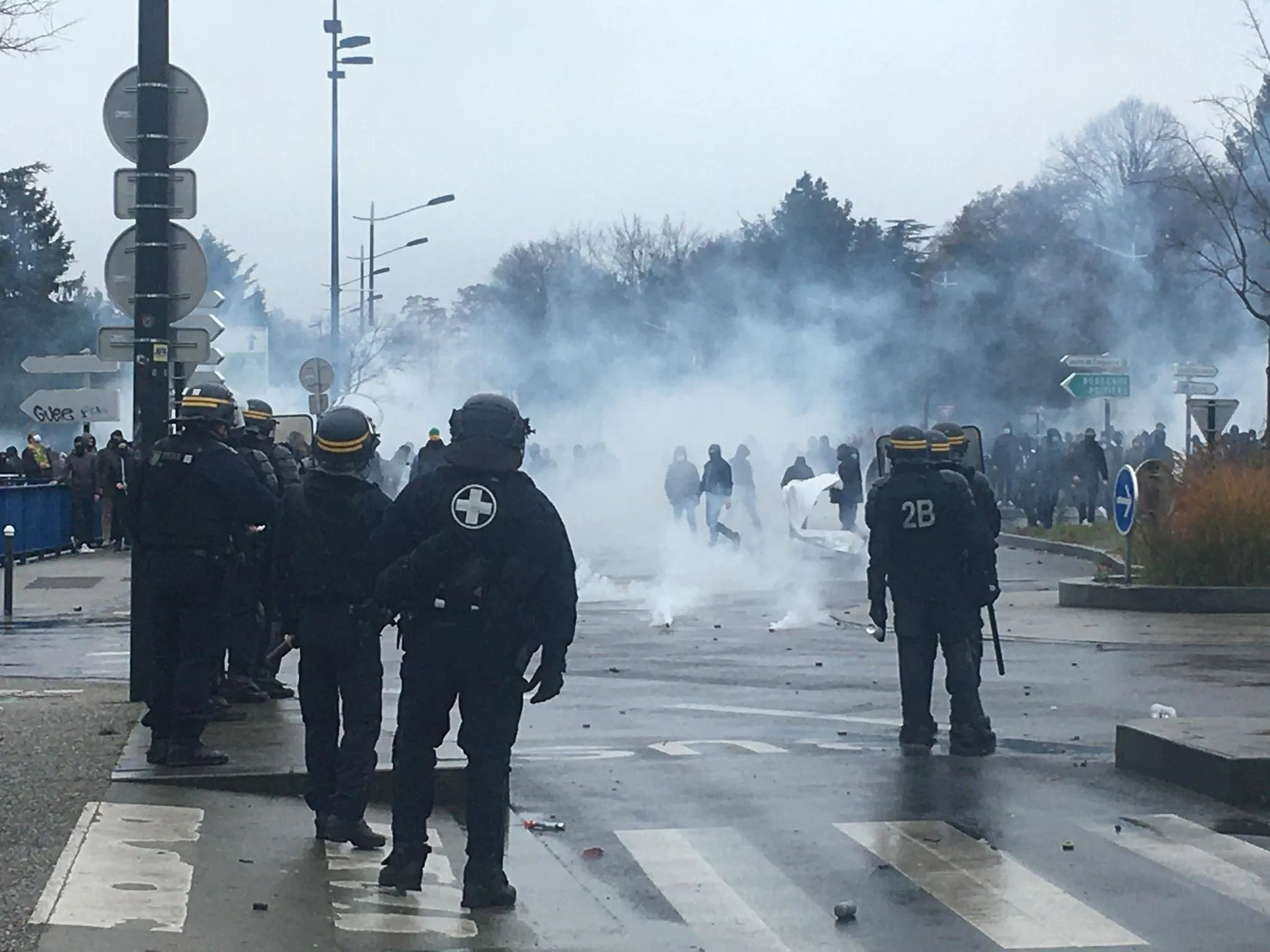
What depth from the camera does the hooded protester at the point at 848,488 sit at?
31078 mm

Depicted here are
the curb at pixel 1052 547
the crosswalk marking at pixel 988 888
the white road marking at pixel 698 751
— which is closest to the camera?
the crosswalk marking at pixel 988 888

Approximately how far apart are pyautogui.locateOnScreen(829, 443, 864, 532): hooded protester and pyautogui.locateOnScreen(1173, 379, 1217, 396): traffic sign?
18.9ft

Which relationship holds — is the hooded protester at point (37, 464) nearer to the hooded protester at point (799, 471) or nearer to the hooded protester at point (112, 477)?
the hooded protester at point (112, 477)

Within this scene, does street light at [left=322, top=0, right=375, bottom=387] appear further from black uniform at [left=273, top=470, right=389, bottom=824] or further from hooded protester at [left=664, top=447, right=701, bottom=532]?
black uniform at [left=273, top=470, right=389, bottom=824]

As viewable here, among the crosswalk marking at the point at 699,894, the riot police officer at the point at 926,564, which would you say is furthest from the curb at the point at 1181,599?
the crosswalk marking at the point at 699,894

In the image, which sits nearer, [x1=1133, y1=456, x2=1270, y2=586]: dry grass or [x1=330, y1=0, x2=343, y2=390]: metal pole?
[x1=1133, y1=456, x2=1270, y2=586]: dry grass

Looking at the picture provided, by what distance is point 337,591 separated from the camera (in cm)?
815

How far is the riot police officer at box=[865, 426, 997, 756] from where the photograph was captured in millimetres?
11273

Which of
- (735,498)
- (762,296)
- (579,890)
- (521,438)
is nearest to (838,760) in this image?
(579,890)

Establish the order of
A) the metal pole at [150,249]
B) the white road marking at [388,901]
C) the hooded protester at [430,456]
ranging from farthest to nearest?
the hooded protester at [430,456] < the metal pole at [150,249] < the white road marking at [388,901]

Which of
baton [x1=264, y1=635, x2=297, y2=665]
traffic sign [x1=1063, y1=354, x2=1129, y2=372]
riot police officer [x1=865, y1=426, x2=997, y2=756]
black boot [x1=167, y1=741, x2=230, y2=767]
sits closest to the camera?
baton [x1=264, y1=635, x2=297, y2=665]

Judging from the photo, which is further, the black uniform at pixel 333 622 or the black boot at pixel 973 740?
the black boot at pixel 973 740

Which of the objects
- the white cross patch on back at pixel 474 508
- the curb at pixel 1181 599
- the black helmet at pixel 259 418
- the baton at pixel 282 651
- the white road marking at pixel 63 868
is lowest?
the white road marking at pixel 63 868

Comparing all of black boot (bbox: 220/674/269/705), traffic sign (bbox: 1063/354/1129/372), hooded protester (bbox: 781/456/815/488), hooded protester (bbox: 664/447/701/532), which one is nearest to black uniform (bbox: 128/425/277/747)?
black boot (bbox: 220/674/269/705)
